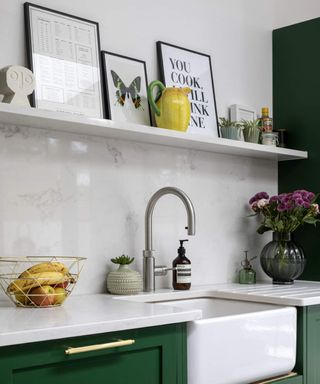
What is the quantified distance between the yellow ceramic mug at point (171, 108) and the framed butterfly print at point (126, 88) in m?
0.07

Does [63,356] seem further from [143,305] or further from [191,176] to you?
[191,176]

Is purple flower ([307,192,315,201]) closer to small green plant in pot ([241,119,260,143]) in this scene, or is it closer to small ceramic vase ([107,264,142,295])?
small green plant in pot ([241,119,260,143])

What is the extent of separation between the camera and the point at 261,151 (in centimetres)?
291

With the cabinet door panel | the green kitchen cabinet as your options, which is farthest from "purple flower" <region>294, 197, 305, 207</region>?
the cabinet door panel

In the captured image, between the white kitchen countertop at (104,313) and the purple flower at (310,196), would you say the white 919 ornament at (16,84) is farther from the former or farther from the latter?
the purple flower at (310,196)

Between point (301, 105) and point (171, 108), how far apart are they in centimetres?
91

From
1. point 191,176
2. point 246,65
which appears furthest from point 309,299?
point 246,65

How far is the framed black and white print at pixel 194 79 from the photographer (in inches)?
108

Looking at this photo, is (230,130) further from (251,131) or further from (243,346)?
(243,346)

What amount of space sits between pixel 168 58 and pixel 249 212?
86cm

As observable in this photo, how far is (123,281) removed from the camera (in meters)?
2.38

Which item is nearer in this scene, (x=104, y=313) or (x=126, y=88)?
(x=104, y=313)

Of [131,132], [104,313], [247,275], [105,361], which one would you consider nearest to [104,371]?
[105,361]

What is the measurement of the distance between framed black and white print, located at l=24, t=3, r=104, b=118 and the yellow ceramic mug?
23cm
